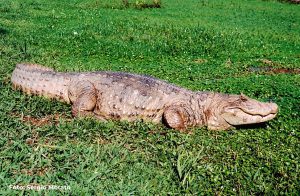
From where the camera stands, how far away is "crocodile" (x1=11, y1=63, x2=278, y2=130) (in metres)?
5.73

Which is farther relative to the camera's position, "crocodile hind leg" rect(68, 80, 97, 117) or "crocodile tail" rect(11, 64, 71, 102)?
"crocodile tail" rect(11, 64, 71, 102)

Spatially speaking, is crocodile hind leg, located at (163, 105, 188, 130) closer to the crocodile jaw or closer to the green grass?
the green grass

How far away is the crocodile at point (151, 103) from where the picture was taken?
18.8 ft

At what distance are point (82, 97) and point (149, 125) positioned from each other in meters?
1.23


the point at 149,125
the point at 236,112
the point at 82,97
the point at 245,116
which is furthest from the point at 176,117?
the point at 82,97

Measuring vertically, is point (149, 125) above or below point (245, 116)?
below

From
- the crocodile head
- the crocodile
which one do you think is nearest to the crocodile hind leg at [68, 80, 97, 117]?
the crocodile

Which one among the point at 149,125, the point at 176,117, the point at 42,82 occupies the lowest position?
the point at 149,125

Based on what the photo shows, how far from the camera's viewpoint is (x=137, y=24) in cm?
1506

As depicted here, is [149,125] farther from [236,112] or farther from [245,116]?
[245,116]

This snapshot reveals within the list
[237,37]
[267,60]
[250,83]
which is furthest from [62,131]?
[237,37]

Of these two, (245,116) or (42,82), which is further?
(42,82)

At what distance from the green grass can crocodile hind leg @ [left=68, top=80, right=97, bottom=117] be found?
21 cm

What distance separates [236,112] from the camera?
5.82 meters
